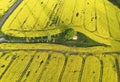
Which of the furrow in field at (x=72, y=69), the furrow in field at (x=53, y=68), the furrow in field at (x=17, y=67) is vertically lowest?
the furrow in field at (x=72, y=69)

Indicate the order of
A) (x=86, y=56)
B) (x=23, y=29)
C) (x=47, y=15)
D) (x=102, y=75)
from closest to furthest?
(x=102, y=75) < (x=86, y=56) < (x=23, y=29) < (x=47, y=15)

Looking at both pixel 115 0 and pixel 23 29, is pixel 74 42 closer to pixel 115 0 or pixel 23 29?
pixel 23 29

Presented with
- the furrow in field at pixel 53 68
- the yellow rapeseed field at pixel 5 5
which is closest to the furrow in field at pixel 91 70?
the furrow in field at pixel 53 68

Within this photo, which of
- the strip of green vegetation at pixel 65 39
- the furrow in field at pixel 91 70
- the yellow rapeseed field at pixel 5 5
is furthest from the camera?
the yellow rapeseed field at pixel 5 5

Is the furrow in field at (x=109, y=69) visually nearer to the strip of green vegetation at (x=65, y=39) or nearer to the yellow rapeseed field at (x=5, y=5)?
the strip of green vegetation at (x=65, y=39)

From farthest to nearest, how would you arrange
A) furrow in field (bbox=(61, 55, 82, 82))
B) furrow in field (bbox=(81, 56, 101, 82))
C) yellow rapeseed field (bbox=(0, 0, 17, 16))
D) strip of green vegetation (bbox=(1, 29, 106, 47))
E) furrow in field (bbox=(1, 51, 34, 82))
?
yellow rapeseed field (bbox=(0, 0, 17, 16)) < strip of green vegetation (bbox=(1, 29, 106, 47)) < furrow in field (bbox=(1, 51, 34, 82)) < furrow in field (bbox=(61, 55, 82, 82)) < furrow in field (bbox=(81, 56, 101, 82))

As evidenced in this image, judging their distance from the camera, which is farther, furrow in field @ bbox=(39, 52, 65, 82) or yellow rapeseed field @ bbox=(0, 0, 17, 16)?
yellow rapeseed field @ bbox=(0, 0, 17, 16)

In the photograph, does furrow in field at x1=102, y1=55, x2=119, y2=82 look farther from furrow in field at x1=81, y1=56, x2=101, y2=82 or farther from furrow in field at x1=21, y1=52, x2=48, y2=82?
furrow in field at x1=21, y1=52, x2=48, y2=82

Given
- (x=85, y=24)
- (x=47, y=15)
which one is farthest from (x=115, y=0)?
(x=47, y=15)

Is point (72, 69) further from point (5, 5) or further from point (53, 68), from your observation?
point (5, 5)

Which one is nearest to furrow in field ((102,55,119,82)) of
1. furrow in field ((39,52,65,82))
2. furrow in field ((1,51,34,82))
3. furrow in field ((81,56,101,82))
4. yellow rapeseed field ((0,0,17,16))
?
furrow in field ((81,56,101,82))

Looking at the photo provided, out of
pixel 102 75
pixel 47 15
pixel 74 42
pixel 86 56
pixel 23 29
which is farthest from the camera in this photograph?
pixel 47 15
